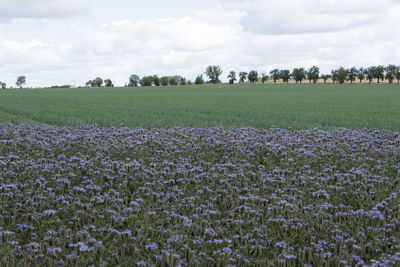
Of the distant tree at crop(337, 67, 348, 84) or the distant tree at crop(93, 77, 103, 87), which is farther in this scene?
the distant tree at crop(93, 77, 103, 87)

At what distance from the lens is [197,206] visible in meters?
8.11

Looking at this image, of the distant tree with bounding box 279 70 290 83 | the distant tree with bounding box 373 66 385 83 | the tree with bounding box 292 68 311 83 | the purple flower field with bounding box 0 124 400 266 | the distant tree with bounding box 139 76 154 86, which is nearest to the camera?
the purple flower field with bounding box 0 124 400 266

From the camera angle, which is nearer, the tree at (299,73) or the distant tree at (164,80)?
the tree at (299,73)

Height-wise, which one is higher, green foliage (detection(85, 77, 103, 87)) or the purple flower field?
green foliage (detection(85, 77, 103, 87))

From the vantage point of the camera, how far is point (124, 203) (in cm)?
851

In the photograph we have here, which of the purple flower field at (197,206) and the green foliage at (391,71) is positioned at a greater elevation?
the green foliage at (391,71)

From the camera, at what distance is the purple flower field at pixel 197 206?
608 cm

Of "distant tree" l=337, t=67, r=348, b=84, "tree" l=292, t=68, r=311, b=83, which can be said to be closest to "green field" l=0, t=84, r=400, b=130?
"distant tree" l=337, t=67, r=348, b=84

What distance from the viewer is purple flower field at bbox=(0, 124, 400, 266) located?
608 centimetres

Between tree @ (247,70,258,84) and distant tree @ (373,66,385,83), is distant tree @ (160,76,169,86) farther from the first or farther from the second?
distant tree @ (373,66,385,83)

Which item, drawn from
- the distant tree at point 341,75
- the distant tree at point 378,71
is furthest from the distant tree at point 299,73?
the distant tree at point 378,71

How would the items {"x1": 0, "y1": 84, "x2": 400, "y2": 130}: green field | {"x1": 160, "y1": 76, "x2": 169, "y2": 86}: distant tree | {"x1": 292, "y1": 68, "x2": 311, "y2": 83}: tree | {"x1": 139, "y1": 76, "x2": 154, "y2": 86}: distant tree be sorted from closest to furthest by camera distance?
{"x1": 0, "y1": 84, "x2": 400, "y2": 130}: green field
{"x1": 292, "y1": 68, "x2": 311, "y2": 83}: tree
{"x1": 139, "y1": 76, "x2": 154, "y2": 86}: distant tree
{"x1": 160, "y1": 76, "x2": 169, "y2": 86}: distant tree

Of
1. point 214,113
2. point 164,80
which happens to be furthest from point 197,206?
point 164,80

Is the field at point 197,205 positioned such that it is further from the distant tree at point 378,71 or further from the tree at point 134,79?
the tree at point 134,79
